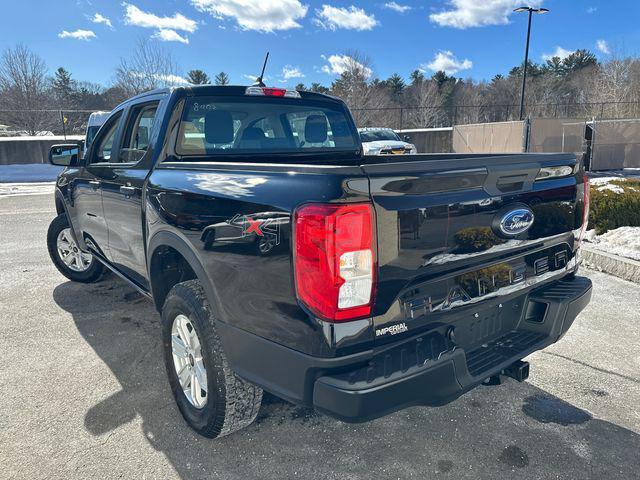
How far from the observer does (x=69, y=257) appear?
5.26m

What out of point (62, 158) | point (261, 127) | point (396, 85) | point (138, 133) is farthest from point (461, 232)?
point (396, 85)

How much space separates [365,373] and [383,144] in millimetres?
14149

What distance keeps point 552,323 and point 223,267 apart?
68.6 inches

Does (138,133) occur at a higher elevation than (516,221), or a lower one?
higher

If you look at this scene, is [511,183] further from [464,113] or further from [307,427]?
[464,113]

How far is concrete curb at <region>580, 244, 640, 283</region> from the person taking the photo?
16.4ft

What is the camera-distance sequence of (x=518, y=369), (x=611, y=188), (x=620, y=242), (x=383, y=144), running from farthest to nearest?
(x=383, y=144) → (x=611, y=188) → (x=620, y=242) → (x=518, y=369)

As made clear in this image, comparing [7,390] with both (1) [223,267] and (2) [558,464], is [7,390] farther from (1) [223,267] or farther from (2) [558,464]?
(2) [558,464]

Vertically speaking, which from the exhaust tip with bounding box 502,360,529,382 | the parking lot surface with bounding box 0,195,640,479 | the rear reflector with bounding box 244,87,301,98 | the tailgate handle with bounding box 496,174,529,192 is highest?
the rear reflector with bounding box 244,87,301,98

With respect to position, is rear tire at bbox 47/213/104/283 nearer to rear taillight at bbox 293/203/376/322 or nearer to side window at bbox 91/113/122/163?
side window at bbox 91/113/122/163

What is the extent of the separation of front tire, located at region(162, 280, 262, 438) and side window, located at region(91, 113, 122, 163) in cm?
192

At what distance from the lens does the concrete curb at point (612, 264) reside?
5008 millimetres

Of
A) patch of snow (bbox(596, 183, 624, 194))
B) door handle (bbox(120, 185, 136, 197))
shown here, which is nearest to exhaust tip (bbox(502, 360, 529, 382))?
door handle (bbox(120, 185, 136, 197))

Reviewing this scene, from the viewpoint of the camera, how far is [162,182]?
2756 mm
